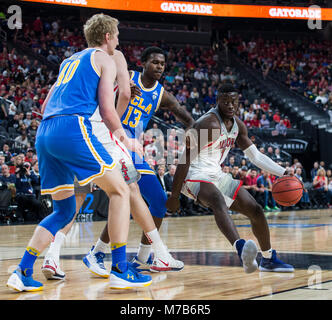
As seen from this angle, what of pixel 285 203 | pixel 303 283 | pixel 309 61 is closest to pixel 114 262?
pixel 303 283

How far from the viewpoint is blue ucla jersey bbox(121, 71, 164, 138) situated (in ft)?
16.9

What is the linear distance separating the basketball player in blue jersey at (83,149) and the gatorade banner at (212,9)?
1825cm

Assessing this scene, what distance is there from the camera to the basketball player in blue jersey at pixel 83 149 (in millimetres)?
3820

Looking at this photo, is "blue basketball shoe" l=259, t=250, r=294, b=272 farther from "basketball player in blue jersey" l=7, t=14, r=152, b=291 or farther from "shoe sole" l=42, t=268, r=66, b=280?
"shoe sole" l=42, t=268, r=66, b=280

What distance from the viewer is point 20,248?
695 cm

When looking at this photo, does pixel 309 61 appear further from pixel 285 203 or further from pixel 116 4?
pixel 285 203

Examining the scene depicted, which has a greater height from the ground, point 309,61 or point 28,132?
point 309,61

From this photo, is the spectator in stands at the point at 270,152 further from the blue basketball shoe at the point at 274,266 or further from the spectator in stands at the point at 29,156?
the blue basketball shoe at the point at 274,266

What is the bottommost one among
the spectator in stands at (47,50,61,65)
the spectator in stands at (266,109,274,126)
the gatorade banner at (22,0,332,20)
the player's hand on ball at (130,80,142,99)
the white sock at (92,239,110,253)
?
the white sock at (92,239,110,253)

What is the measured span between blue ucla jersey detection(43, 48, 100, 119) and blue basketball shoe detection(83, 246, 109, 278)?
1.39 meters

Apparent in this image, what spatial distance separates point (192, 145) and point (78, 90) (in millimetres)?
1335

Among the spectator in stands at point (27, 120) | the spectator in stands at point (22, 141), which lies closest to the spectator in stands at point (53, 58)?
the spectator in stands at point (27, 120)

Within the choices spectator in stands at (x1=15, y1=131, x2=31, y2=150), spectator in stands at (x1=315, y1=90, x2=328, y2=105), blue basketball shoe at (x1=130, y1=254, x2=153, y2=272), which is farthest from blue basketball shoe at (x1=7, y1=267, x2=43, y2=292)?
spectator in stands at (x1=315, y1=90, x2=328, y2=105)
